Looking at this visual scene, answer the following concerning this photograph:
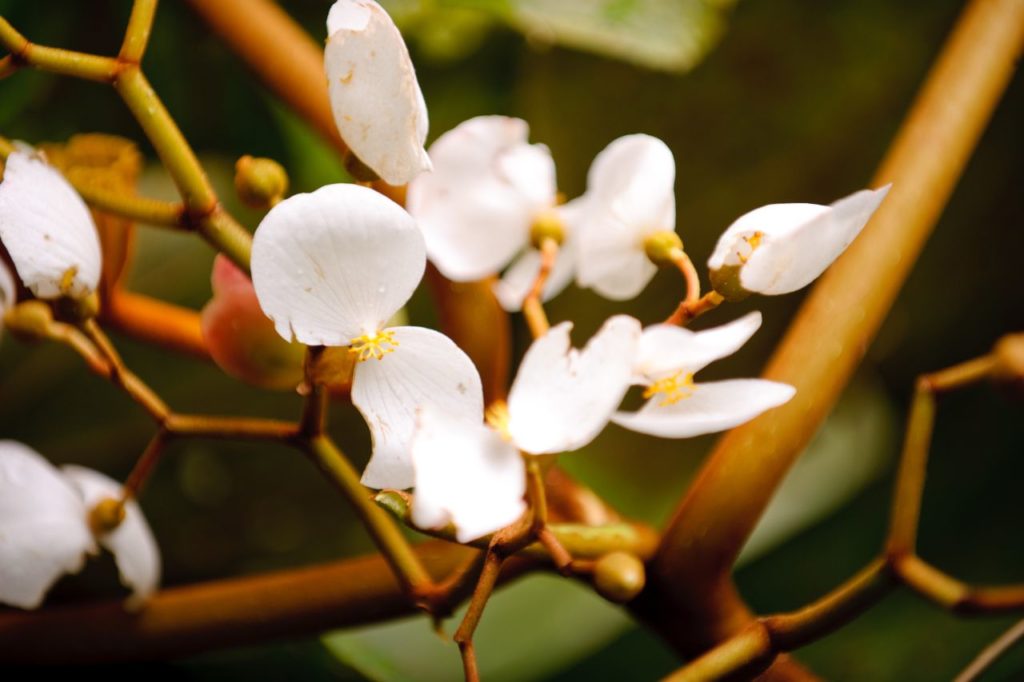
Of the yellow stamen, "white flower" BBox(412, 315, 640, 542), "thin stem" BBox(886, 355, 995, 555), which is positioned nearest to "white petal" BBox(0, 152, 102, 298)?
the yellow stamen

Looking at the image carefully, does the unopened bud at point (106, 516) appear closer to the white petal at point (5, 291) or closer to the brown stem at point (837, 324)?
the white petal at point (5, 291)

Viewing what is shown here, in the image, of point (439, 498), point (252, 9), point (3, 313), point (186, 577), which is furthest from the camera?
point (186, 577)

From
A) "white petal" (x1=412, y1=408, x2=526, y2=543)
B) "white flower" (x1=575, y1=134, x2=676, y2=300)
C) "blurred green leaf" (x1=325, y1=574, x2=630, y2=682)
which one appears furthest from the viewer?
"blurred green leaf" (x1=325, y1=574, x2=630, y2=682)

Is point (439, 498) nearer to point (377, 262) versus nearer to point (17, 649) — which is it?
point (377, 262)

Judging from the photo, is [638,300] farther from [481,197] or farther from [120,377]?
[120,377]

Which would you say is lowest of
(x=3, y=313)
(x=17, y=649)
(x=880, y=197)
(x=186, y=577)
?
(x=186, y=577)

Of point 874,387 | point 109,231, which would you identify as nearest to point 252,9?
point 109,231

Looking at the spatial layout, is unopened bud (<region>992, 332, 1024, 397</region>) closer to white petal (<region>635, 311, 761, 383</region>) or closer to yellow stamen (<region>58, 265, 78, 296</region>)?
white petal (<region>635, 311, 761, 383</region>)
